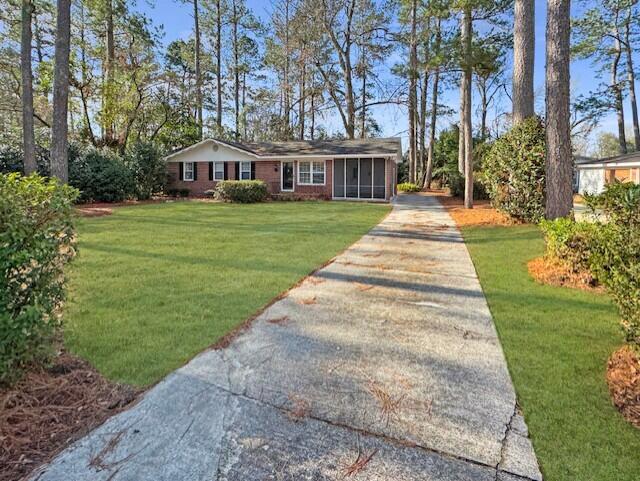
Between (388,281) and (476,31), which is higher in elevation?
(476,31)

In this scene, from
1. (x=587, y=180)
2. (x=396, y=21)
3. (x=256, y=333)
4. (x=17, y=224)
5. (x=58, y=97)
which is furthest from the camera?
(x=587, y=180)

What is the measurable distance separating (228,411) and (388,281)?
3.31 meters

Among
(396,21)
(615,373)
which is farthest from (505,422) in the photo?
(396,21)

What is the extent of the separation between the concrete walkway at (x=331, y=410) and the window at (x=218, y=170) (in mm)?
19278

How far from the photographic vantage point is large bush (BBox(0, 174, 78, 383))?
7.31 ft

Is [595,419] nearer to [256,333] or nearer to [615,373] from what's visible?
[615,373]

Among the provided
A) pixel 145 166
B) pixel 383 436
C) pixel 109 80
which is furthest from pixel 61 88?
pixel 383 436

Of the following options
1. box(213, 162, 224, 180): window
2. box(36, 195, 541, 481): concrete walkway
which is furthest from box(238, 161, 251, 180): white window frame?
box(36, 195, 541, 481): concrete walkway

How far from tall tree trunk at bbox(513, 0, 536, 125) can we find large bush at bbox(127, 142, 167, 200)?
1627 centimetres

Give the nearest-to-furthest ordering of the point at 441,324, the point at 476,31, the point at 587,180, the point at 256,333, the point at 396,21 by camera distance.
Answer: the point at 256,333 → the point at 441,324 → the point at 476,31 → the point at 396,21 → the point at 587,180

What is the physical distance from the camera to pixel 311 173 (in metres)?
20.9

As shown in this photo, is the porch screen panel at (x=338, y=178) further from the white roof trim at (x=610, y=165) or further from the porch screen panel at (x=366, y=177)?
the white roof trim at (x=610, y=165)

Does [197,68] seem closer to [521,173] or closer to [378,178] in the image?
[378,178]

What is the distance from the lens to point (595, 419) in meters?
2.30
